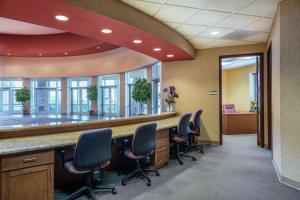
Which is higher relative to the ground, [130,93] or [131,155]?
[130,93]

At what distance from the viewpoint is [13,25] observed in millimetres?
7527

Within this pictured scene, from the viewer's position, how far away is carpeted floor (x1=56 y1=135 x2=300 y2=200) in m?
2.82

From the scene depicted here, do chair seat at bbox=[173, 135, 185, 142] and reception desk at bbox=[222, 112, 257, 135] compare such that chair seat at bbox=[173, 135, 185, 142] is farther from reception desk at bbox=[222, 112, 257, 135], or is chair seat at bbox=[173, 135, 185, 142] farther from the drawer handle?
reception desk at bbox=[222, 112, 257, 135]

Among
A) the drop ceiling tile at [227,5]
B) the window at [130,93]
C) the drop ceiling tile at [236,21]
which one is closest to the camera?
the drop ceiling tile at [227,5]

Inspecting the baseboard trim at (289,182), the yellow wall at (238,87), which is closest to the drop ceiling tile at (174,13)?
the baseboard trim at (289,182)

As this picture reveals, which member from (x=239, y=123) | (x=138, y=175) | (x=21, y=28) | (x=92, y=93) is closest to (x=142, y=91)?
(x=239, y=123)

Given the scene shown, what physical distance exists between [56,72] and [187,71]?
809 cm

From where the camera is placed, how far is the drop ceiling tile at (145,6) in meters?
3.18

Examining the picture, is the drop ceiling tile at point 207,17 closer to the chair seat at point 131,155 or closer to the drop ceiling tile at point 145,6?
the drop ceiling tile at point 145,6

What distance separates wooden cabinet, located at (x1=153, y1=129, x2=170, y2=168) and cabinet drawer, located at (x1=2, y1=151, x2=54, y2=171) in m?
1.94

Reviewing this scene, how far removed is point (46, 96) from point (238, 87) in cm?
1041

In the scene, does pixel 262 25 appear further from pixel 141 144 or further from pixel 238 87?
pixel 238 87

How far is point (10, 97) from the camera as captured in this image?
1176cm

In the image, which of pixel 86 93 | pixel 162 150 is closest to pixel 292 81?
pixel 162 150
